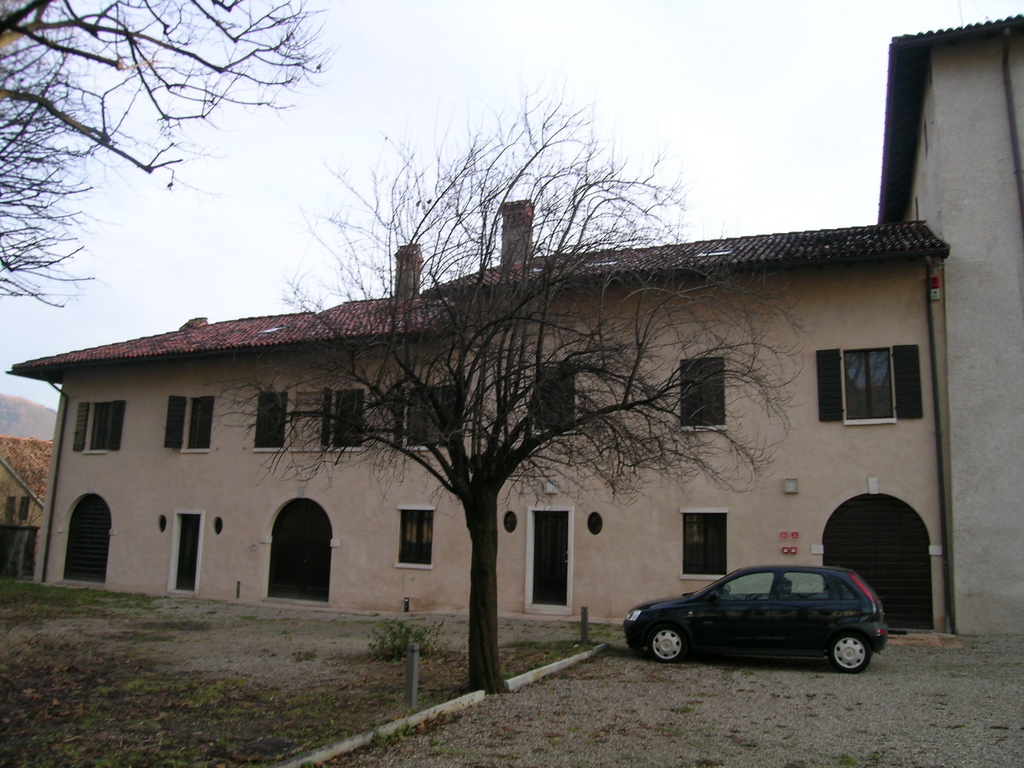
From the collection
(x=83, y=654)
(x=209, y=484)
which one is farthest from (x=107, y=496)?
(x=83, y=654)

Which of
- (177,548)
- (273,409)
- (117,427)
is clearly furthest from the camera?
(117,427)

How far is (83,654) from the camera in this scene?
11.6 m

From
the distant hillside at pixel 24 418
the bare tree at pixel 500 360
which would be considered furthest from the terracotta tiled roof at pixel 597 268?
the distant hillside at pixel 24 418

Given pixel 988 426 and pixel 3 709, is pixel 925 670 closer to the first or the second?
pixel 988 426

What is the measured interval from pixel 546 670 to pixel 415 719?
10.4 ft

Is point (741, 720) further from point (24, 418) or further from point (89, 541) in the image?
point (24, 418)

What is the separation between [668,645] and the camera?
1195 cm

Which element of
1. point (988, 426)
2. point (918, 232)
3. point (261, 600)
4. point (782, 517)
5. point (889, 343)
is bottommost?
point (261, 600)

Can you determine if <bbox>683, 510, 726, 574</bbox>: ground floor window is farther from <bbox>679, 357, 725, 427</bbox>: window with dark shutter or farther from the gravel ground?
<bbox>679, 357, 725, 427</bbox>: window with dark shutter

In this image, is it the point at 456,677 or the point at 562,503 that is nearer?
the point at 456,677

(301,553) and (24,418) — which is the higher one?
(24,418)

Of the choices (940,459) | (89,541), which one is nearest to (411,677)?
(940,459)

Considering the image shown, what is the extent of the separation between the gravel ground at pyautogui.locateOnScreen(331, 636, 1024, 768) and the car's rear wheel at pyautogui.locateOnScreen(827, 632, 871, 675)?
17 cm

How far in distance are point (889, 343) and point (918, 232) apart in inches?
95.9
